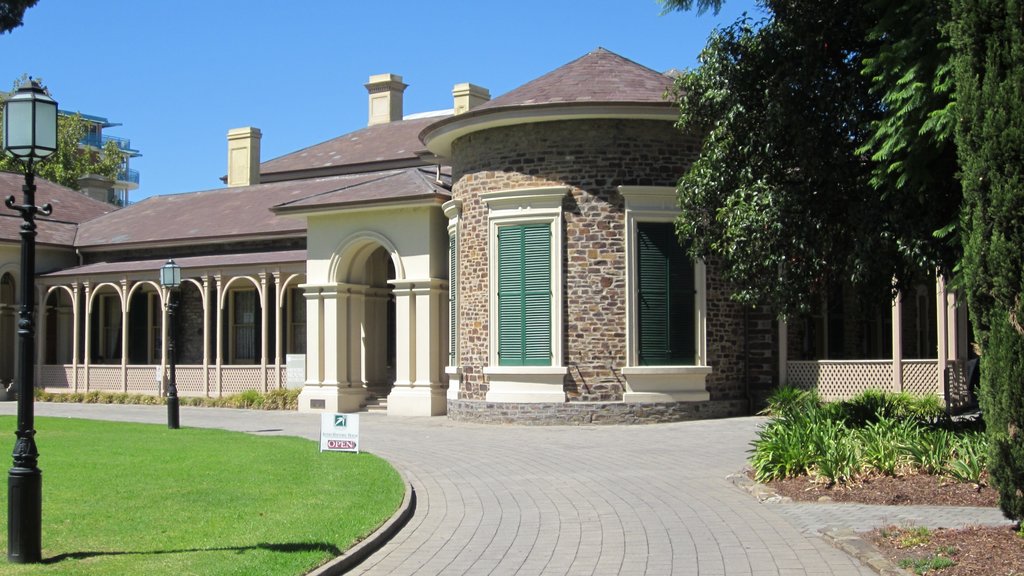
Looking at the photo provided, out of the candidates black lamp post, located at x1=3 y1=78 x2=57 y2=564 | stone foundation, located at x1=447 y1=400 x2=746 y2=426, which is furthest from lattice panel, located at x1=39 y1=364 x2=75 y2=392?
black lamp post, located at x1=3 y1=78 x2=57 y2=564

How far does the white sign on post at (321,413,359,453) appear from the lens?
15.3m

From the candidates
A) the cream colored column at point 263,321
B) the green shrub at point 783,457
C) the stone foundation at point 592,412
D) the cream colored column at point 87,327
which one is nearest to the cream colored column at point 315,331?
the cream colored column at point 263,321

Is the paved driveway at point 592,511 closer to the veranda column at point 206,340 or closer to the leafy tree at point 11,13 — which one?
the leafy tree at point 11,13

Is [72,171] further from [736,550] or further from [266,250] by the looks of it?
[736,550]

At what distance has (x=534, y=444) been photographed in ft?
58.0

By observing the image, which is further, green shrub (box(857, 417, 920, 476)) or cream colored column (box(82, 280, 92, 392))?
cream colored column (box(82, 280, 92, 392))

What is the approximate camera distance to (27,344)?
337 inches

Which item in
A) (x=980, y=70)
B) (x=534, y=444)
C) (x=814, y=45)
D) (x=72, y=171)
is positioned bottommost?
(x=534, y=444)

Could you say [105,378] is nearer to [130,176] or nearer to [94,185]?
[94,185]

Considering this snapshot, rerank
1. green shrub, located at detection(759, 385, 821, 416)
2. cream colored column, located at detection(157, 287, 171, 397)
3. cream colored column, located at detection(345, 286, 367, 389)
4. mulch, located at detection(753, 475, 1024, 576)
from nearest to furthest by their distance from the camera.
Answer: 1. mulch, located at detection(753, 475, 1024, 576)
2. green shrub, located at detection(759, 385, 821, 416)
3. cream colored column, located at detection(345, 286, 367, 389)
4. cream colored column, located at detection(157, 287, 171, 397)

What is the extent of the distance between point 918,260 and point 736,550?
5566 mm

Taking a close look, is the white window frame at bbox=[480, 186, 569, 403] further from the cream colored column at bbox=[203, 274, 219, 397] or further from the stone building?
the cream colored column at bbox=[203, 274, 219, 397]

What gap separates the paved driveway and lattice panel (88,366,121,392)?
14.7m

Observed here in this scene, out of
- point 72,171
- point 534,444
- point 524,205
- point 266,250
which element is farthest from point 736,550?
point 72,171
